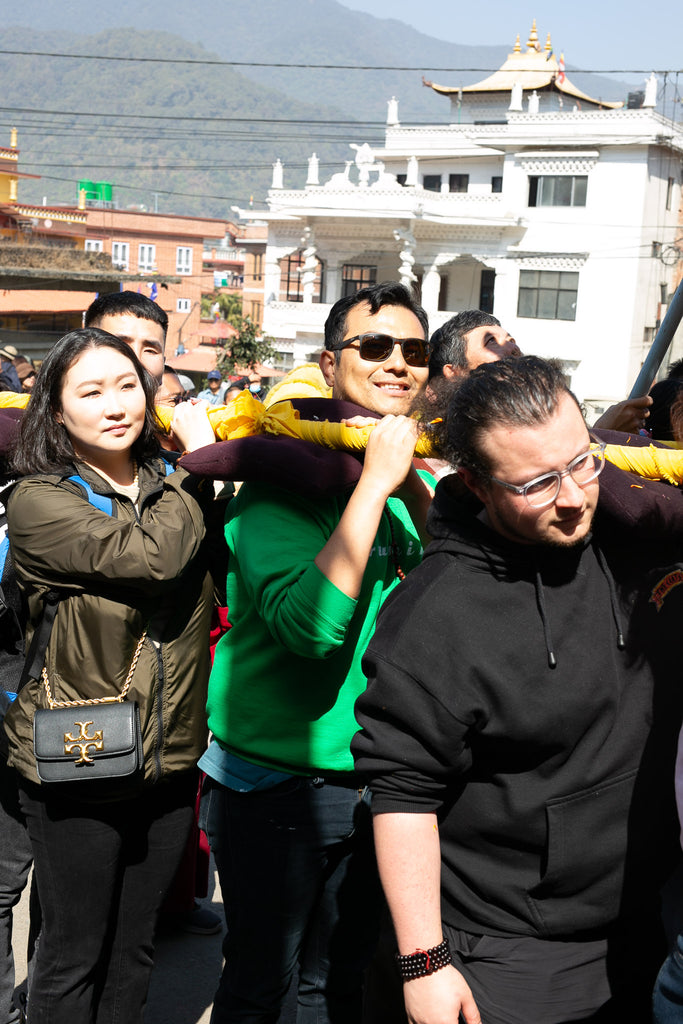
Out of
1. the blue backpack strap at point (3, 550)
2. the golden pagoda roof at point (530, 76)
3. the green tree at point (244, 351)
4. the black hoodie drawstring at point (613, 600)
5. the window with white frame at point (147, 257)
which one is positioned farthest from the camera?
the window with white frame at point (147, 257)

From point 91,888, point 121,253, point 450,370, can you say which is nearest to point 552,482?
point 91,888

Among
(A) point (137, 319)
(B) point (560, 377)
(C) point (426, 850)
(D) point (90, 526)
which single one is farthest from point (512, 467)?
(A) point (137, 319)

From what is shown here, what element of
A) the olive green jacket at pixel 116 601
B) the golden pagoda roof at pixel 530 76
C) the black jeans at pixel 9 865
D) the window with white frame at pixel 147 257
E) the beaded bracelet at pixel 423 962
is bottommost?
the black jeans at pixel 9 865

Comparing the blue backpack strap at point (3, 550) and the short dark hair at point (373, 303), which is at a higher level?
the short dark hair at point (373, 303)

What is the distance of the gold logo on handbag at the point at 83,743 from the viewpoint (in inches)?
96.5

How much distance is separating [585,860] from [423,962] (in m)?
0.36

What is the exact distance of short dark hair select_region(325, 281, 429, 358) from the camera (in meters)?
2.78

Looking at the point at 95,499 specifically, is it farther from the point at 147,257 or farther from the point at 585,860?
the point at 147,257

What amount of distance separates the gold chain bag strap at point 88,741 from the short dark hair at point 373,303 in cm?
110

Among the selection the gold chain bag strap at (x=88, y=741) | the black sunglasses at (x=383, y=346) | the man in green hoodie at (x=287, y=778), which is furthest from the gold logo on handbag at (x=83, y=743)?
the black sunglasses at (x=383, y=346)

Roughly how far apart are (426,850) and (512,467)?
74cm

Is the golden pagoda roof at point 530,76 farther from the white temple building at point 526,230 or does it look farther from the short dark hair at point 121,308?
the short dark hair at point 121,308

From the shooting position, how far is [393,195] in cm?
3538

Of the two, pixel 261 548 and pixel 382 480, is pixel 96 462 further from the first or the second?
pixel 382 480
